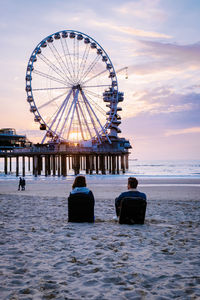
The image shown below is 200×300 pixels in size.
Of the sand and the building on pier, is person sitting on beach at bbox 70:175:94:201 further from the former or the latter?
the building on pier

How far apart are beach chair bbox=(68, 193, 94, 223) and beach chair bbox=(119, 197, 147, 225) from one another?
0.66 meters

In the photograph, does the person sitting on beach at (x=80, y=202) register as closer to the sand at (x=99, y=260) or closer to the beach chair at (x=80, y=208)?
the beach chair at (x=80, y=208)

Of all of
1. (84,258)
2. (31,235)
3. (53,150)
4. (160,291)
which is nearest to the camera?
(160,291)

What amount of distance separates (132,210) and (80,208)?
1.11 metres

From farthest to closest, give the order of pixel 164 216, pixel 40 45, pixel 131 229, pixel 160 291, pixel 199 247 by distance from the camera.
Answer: pixel 40 45 < pixel 164 216 < pixel 131 229 < pixel 199 247 < pixel 160 291

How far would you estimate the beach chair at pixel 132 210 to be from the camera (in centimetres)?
567

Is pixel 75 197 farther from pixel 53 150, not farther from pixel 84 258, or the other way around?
pixel 53 150

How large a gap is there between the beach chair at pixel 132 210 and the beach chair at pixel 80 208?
2.18 feet

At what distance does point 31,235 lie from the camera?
5.06 m

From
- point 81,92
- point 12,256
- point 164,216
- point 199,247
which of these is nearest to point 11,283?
point 12,256

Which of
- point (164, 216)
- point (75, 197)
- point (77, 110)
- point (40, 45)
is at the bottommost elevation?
point (164, 216)

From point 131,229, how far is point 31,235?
6.28 ft

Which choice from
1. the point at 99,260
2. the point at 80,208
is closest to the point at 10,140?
the point at 80,208

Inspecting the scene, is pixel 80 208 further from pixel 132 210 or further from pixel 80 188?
pixel 132 210
